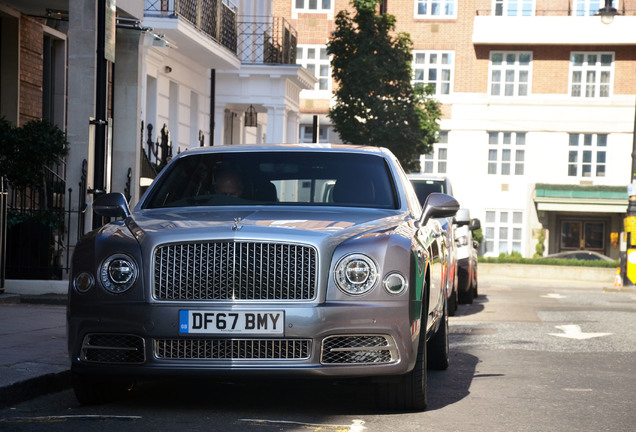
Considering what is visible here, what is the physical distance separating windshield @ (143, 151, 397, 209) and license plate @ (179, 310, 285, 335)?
1439mm

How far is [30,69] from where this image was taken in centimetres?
1867

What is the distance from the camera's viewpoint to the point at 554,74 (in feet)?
169

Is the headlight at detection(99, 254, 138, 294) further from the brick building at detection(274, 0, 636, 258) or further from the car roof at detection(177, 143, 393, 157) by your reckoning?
the brick building at detection(274, 0, 636, 258)

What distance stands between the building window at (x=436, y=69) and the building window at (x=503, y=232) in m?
6.17

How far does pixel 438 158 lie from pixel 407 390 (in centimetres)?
4642

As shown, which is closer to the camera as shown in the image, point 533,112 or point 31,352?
point 31,352

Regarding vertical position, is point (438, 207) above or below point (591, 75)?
below

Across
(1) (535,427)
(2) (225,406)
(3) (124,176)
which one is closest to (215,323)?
(2) (225,406)

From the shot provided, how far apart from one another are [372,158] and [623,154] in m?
44.6

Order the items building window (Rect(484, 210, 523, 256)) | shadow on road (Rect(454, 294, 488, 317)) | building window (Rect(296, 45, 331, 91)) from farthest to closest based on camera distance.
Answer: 1. building window (Rect(296, 45, 331, 91))
2. building window (Rect(484, 210, 523, 256))
3. shadow on road (Rect(454, 294, 488, 317))

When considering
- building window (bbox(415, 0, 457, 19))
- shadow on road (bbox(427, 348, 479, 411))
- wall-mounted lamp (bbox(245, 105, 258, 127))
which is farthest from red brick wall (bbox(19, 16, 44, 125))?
building window (bbox(415, 0, 457, 19))

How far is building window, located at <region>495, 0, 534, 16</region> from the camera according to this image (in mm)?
51938

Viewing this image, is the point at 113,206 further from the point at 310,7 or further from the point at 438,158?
the point at 310,7

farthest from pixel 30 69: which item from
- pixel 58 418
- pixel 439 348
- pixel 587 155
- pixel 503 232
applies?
pixel 587 155
